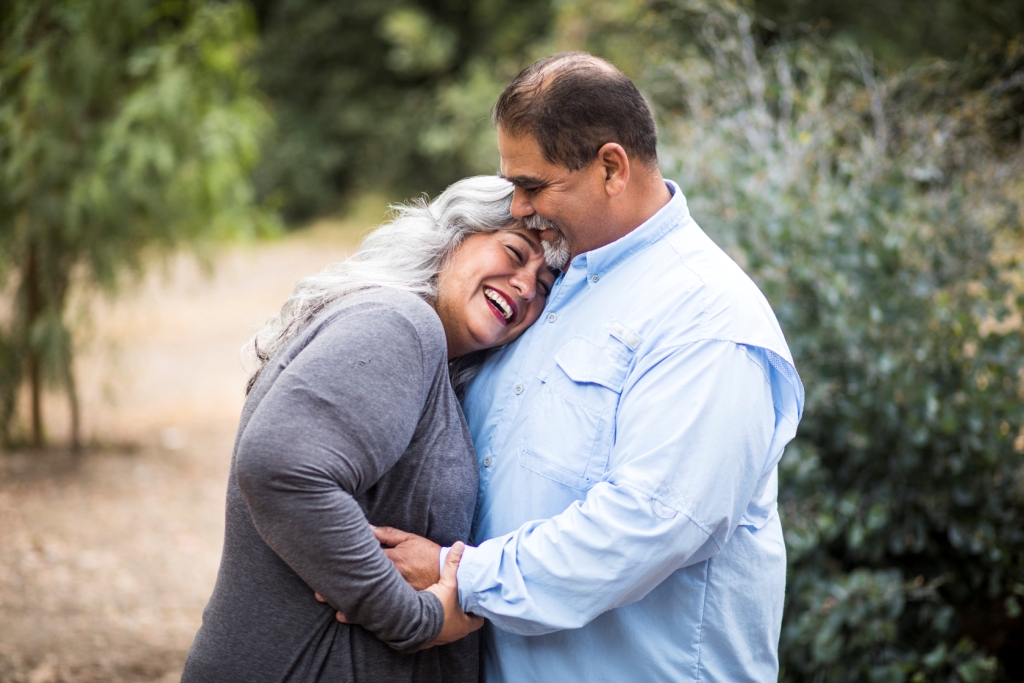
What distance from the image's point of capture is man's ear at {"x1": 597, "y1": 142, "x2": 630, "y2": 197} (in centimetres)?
181

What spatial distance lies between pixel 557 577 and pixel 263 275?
1469 centimetres

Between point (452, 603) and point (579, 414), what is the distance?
47 centimetres

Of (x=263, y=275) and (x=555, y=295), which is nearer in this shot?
(x=555, y=295)

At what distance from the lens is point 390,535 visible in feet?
5.78

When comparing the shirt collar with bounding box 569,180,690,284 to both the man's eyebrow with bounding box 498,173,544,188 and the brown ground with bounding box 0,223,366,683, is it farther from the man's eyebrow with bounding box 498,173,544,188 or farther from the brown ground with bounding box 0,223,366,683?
the brown ground with bounding box 0,223,366,683

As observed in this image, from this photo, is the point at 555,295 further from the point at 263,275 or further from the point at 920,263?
the point at 263,275

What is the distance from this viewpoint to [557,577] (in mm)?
1641

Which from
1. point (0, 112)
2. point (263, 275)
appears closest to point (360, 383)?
point (0, 112)

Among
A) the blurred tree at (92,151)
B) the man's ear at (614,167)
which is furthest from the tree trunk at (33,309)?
the man's ear at (614,167)

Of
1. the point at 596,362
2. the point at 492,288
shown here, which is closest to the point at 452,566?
the point at 596,362

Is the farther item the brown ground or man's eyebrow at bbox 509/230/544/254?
the brown ground

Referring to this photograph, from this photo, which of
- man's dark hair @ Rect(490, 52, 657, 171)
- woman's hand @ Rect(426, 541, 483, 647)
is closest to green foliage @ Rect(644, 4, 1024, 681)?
woman's hand @ Rect(426, 541, 483, 647)

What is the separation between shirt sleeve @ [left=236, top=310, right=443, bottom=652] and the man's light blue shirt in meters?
0.22

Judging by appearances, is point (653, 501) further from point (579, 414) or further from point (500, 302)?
point (500, 302)
